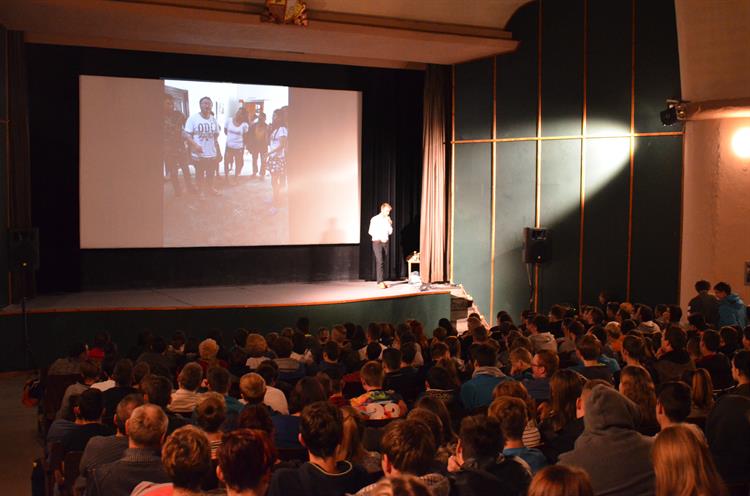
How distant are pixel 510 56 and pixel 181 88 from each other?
5.01 m

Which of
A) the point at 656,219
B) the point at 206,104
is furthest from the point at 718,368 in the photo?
the point at 206,104

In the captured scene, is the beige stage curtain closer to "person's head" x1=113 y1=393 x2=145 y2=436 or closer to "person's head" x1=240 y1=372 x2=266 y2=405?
"person's head" x1=240 y1=372 x2=266 y2=405

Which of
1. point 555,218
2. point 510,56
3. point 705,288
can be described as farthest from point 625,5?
point 705,288

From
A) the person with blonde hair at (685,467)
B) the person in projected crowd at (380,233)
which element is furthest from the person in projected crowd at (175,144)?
the person with blonde hair at (685,467)

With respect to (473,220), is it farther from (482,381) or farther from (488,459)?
(488,459)

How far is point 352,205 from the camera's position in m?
14.1

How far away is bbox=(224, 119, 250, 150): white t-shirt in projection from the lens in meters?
12.8

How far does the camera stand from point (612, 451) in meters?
3.44

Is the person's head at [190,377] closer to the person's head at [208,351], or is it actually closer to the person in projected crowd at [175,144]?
the person's head at [208,351]

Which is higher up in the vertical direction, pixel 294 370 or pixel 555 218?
pixel 555 218

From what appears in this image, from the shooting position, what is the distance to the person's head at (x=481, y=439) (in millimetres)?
3245

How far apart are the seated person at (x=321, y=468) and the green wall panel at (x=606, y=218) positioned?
949 cm

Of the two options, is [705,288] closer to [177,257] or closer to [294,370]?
[294,370]

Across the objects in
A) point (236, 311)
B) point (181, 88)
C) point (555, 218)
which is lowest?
point (236, 311)
